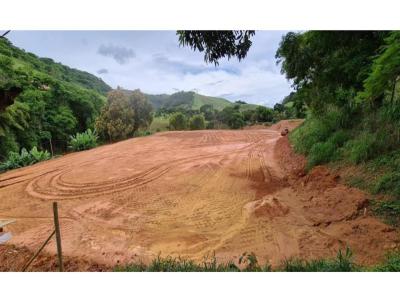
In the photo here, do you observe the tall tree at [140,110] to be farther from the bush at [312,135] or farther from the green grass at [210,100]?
the bush at [312,135]

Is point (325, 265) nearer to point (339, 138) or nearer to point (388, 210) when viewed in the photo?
point (388, 210)

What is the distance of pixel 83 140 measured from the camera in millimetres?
3854

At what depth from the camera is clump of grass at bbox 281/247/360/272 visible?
6.20 ft

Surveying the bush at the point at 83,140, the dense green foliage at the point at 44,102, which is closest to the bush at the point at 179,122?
the bush at the point at 83,140

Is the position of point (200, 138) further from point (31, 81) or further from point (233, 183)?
point (31, 81)

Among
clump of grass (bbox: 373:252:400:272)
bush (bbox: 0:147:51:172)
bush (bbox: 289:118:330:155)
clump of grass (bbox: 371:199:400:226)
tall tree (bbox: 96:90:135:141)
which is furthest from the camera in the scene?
bush (bbox: 289:118:330:155)

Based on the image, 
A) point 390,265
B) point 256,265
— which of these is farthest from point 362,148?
point 256,265

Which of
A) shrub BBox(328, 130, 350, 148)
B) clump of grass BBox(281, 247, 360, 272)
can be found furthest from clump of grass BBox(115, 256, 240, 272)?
shrub BBox(328, 130, 350, 148)

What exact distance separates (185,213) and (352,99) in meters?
3.06

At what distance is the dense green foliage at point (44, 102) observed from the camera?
2998 mm

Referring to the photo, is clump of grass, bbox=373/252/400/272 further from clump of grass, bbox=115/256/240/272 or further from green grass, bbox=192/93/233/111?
green grass, bbox=192/93/233/111

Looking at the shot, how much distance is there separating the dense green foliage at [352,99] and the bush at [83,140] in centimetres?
284

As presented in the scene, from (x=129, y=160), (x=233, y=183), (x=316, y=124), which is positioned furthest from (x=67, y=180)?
(x=316, y=124)

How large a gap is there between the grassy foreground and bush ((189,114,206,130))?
9.72 metres
